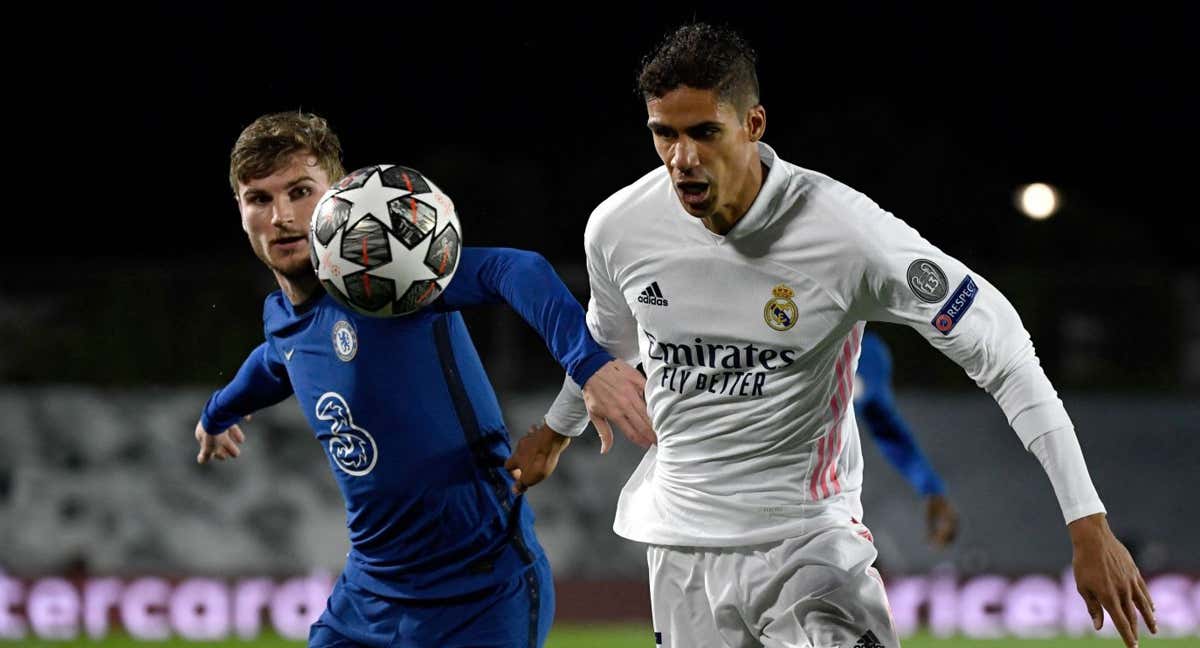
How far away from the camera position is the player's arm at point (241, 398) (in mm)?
5000

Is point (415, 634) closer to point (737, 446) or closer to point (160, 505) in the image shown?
point (737, 446)

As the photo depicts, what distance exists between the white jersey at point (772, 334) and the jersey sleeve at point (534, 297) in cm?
29

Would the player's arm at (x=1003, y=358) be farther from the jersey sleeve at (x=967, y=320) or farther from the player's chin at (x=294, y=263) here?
the player's chin at (x=294, y=263)

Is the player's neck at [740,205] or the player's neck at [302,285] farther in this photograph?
the player's neck at [302,285]

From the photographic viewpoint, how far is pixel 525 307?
4152 mm

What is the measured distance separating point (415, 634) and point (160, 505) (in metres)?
7.86

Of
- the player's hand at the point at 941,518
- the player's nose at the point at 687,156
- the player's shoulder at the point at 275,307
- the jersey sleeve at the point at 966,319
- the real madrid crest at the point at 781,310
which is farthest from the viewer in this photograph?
the player's hand at the point at 941,518

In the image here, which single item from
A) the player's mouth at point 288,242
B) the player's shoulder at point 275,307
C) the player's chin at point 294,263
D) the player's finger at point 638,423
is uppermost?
the player's mouth at point 288,242

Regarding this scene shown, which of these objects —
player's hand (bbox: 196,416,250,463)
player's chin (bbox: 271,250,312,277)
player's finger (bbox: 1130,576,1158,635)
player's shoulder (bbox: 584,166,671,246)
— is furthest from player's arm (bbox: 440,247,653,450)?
player's hand (bbox: 196,416,250,463)

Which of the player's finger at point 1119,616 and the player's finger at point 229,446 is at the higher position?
the player's finger at point 229,446

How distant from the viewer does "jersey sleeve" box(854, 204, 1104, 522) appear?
385 cm

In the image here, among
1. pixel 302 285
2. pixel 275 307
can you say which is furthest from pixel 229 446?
pixel 302 285

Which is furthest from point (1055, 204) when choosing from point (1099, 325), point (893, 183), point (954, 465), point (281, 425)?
point (281, 425)

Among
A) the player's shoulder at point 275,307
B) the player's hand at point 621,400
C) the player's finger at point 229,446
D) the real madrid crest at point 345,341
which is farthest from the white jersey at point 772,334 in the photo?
the player's finger at point 229,446
